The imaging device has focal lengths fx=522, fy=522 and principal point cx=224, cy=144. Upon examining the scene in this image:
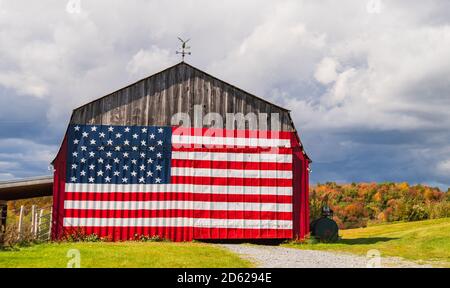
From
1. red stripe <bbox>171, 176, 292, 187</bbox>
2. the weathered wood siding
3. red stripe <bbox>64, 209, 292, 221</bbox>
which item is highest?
the weathered wood siding

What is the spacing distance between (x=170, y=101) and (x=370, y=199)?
4023 cm

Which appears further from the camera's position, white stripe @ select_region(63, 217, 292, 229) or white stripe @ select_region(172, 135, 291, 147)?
white stripe @ select_region(172, 135, 291, 147)

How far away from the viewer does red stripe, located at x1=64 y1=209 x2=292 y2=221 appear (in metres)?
22.5

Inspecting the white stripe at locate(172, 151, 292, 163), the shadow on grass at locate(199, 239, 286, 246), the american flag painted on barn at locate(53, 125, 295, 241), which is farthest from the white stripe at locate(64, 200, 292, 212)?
the white stripe at locate(172, 151, 292, 163)

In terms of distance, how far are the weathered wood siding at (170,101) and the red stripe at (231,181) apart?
8.00ft

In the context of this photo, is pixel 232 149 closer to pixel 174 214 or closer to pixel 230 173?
pixel 230 173

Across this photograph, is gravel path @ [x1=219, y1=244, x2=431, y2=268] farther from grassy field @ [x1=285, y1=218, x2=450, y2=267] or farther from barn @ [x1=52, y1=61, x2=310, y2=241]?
barn @ [x1=52, y1=61, x2=310, y2=241]

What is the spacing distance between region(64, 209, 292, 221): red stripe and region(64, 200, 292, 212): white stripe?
13cm

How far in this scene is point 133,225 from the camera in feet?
74.4

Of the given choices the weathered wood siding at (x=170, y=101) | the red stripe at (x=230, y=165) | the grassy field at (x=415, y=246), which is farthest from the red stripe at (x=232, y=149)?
the grassy field at (x=415, y=246)

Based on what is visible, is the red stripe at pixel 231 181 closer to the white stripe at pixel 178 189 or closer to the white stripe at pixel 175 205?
the white stripe at pixel 178 189

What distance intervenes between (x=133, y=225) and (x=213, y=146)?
16.1 feet

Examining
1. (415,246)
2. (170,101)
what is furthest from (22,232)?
(415,246)
